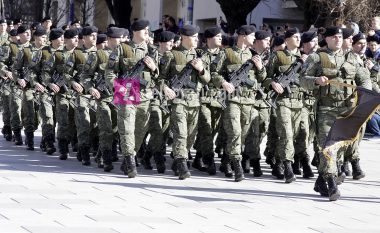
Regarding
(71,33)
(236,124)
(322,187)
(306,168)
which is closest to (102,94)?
(71,33)

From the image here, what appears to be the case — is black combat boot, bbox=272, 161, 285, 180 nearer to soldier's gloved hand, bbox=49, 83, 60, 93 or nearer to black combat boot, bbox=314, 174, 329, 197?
black combat boot, bbox=314, 174, 329, 197

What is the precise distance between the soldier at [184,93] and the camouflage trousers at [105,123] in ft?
3.31

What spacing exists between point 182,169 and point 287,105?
1584 mm

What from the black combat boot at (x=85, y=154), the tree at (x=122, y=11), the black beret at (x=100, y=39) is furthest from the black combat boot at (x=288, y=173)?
the tree at (x=122, y=11)

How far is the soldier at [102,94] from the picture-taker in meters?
13.2

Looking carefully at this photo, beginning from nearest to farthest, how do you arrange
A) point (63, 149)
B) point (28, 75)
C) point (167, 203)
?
point (167, 203) → point (63, 149) → point (28, 75)

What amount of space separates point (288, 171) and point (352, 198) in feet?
4.03

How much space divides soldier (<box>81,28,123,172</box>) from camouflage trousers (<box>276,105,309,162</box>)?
7.47 feet

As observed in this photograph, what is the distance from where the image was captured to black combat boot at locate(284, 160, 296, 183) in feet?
40.3

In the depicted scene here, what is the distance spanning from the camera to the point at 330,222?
A: 9.51 m

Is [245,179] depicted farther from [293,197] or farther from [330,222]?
[330,222]

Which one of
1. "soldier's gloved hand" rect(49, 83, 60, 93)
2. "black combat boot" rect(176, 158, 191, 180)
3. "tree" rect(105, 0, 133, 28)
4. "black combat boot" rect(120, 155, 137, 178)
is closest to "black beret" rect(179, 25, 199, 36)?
"black combat boot" rect(176, 158, 191, 180)

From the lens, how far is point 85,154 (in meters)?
13.7

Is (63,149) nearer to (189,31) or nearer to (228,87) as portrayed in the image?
(189,31)
